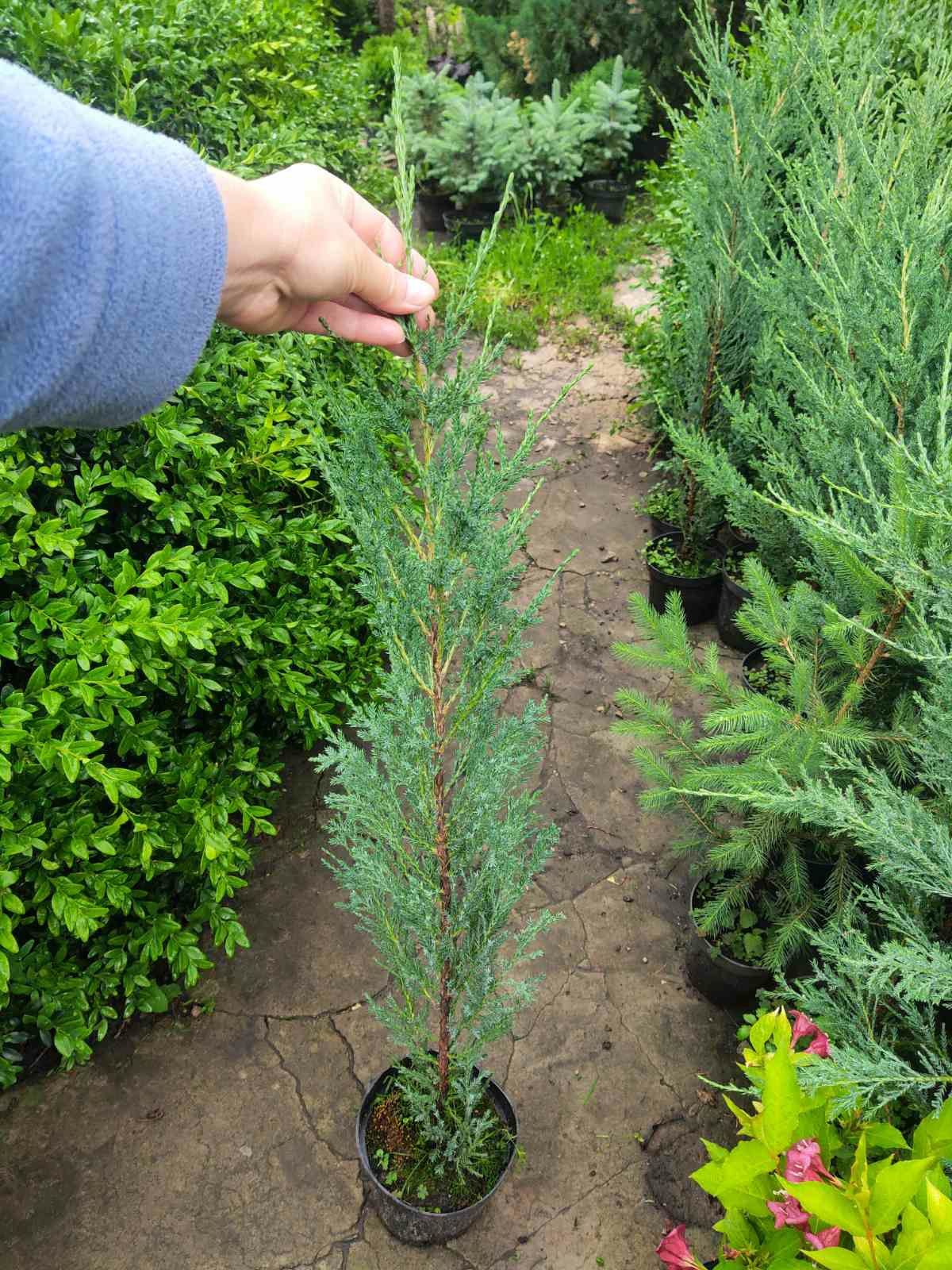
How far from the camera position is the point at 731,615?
154 inches

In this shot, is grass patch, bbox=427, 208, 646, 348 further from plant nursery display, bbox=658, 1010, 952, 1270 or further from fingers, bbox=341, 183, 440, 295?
plant nursery display, bbox=658, 1010, 952, 1270

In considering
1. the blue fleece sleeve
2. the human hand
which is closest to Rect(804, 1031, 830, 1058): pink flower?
the human hand

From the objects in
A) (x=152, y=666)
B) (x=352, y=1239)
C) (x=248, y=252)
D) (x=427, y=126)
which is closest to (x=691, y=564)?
(x=152, y=666)

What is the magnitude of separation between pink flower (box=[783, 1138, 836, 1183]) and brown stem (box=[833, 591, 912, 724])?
1.08 m

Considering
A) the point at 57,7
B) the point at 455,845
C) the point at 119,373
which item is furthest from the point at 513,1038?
the point at 57,7

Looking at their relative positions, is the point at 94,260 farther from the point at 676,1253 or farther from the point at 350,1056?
the point at 350,1056

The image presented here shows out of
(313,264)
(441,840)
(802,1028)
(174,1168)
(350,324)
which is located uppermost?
(313,264)

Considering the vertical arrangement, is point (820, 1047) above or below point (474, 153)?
below

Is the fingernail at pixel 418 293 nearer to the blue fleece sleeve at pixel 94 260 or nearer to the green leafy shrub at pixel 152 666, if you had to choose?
the green leafy shrub at pixel 152 666

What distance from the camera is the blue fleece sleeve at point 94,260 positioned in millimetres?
909

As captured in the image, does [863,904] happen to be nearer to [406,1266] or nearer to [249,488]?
[406,1266]

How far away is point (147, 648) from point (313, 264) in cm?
119

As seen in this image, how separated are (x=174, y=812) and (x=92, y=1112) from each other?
890 millimetres

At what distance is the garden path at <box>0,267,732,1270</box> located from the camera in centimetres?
224
